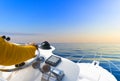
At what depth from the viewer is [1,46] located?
1241mm

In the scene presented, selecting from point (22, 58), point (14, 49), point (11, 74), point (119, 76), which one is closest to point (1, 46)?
point (14, 49)

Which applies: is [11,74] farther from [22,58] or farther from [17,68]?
[22,58]

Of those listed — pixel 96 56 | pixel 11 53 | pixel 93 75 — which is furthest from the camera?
pixel 96 56

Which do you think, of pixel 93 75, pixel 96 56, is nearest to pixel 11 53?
pixel 93 75

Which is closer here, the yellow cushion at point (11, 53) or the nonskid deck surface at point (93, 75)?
the yellow cushion at point (11, 53)

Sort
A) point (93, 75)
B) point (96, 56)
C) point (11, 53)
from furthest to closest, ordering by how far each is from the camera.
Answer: point (96, 56) < point (93, 75) < point (11, 53)

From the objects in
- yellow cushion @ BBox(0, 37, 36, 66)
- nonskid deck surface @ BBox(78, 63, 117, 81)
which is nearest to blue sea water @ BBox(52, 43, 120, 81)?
nonskid deck surface @ BBox(78, 63, 117, 81)

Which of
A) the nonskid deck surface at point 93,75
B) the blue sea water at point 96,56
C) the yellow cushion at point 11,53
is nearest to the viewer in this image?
the yellow cushion at point 11,53

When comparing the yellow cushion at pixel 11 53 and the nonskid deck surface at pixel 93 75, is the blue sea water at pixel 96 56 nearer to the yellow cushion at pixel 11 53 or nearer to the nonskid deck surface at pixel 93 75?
the nonskid deck surface at pixel 93 75

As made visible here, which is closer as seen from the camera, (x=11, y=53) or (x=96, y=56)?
(x=11, y=53)

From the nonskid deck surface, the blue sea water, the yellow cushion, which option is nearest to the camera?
the yellow cushion

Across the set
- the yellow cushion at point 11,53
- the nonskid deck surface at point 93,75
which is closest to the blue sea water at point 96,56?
A: the nonskid deck surface at point 93,75

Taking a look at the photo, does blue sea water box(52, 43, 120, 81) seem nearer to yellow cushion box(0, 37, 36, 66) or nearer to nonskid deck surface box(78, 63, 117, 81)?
nonskid deck surface box(78, 63, 117, 81)

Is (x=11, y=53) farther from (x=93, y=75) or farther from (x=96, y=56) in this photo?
(x=96, y=56)
